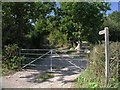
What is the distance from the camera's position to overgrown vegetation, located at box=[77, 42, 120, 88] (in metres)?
6.95

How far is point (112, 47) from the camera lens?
7.29m

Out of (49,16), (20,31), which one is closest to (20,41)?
(20,31)

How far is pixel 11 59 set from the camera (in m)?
11.6

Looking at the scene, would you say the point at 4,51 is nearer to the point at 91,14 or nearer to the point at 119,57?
the point at 119,57

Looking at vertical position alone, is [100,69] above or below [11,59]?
below

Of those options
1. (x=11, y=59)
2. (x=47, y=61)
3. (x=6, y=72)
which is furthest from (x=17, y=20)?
(x=6, y=72)

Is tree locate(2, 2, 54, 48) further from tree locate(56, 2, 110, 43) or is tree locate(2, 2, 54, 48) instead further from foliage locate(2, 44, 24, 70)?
tree locate(56, 2, 110, 43)

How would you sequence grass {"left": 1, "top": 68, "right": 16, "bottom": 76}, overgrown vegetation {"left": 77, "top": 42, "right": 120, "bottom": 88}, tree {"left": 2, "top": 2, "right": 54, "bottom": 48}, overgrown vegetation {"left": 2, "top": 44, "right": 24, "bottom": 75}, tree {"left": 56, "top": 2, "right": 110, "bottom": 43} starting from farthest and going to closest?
tree {"left": 56, "top": 2, "right": 110, "bottom": 43}, tree {"left": 2, "top": 2, "right": 54, "bottom": 48}, overgrown vegetation {"left": 2, "top": 44, "right": 24, "bottom": 75}, grass {"left": 1, "top": 68, "right": 16, "bottom": 76}, overgrown vegetation {"left": 77, "top": 42, "right": 120, "bottom": 88}

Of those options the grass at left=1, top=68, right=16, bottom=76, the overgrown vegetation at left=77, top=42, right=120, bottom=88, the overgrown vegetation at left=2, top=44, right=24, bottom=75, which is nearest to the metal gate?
the overgrown vegetation at left=2, top=44, right=24, bottom=75

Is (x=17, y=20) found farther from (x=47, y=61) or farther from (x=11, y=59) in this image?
(x=11, y=59)

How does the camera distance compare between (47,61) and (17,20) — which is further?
(47,61)

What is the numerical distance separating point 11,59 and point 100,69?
5.65 m

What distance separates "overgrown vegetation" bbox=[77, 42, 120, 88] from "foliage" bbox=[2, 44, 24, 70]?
4.54 meters

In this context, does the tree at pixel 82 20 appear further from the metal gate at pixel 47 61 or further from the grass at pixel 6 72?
the grass at pixel 6 72
